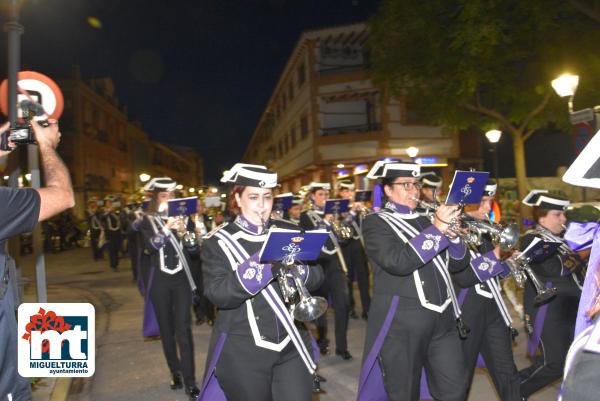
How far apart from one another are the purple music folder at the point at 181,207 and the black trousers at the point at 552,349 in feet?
11.6

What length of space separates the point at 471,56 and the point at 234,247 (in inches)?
435

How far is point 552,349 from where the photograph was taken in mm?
4809

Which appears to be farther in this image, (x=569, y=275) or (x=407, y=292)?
(x=569, y=275)

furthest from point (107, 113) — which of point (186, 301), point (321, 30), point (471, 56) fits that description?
point (186, 301)

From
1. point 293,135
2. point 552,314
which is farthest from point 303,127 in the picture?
point 552,314

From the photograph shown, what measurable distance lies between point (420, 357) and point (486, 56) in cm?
1008

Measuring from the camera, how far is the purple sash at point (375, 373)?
3.91 metres

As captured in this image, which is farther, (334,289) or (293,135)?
(293,135)

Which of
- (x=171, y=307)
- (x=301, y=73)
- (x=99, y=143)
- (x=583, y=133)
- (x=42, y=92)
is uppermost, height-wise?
(x=301, y=73)

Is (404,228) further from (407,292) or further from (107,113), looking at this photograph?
(107,113)

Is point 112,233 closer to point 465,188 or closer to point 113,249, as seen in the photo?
point 113,249

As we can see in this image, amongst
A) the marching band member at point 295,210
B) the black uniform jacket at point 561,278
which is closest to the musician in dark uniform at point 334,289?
the marching band member at point 295,210

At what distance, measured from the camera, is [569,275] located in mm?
4938

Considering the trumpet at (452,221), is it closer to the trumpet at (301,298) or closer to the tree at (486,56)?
the trumpet at (301,298)
